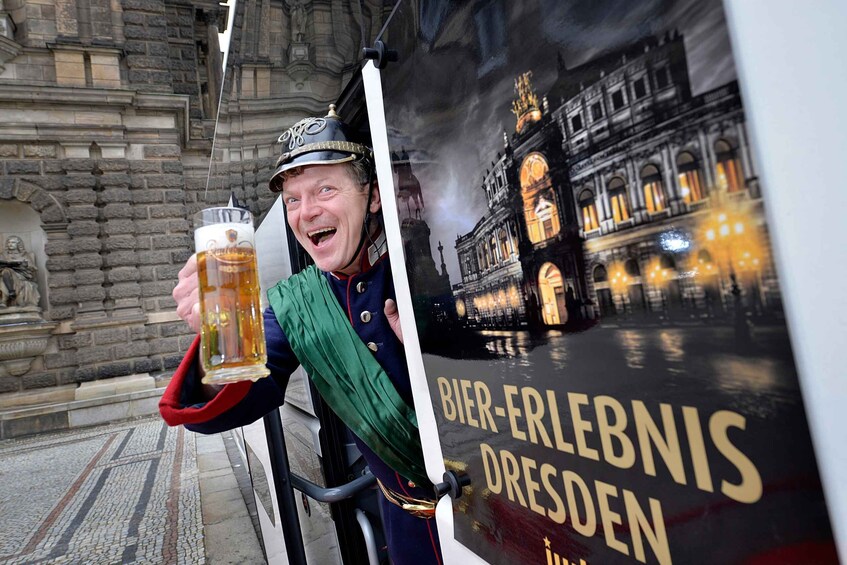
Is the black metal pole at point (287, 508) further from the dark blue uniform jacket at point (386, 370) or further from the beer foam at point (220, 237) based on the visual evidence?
the beer foam at point (220, 237)

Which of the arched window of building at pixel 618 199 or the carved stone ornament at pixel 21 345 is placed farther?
the carved stone ornament at pixel 21 345

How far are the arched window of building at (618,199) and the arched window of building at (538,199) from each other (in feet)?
0.21

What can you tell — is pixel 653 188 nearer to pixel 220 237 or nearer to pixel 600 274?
pixel 600 274

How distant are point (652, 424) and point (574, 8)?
0.33 meters

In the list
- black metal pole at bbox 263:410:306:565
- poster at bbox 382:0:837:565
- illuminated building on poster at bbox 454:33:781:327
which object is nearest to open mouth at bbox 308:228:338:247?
poster at bbox 382:0:837:565

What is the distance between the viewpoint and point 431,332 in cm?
69

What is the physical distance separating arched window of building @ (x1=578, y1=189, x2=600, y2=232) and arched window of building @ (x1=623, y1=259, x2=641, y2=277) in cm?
4

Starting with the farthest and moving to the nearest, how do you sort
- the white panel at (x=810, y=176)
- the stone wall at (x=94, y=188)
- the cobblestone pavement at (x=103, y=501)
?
the stone wall at (x=94, y=188) → the cobblestone pavement at (x=103, y=501) → the white panel at (x=810, y=176)

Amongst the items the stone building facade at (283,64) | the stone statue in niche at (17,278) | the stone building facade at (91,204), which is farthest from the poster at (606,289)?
the stone statue in niche at (17,278)

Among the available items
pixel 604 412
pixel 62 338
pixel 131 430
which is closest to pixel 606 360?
pixel 604 412

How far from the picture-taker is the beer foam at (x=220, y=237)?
72 cm

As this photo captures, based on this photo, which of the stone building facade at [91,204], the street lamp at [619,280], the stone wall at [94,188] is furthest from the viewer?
the stone wall at [94,188]

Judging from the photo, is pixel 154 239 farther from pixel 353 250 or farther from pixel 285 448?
pixel 353 250

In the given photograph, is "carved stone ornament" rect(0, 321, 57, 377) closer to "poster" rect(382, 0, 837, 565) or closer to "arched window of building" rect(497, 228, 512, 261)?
"poster" rect(382, 0, 837, 565)
